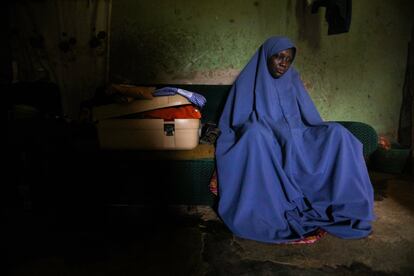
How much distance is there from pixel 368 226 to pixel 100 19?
2936mm

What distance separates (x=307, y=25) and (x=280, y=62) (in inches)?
48.7

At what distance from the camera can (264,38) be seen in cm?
302

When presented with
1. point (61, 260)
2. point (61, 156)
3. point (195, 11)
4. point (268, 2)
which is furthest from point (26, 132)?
point (268, 2)

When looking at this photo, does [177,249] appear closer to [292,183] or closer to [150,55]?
[292,183]

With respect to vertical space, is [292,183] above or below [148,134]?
below

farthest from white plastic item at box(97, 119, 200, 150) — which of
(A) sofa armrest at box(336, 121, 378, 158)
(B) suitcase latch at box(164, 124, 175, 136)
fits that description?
(A) sofa armrest at box(336, 121, 378, 158)

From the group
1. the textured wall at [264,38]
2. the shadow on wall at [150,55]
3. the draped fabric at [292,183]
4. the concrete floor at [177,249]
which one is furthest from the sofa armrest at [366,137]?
the shadow on wall at [150,55]

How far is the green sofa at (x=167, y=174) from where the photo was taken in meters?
1.98

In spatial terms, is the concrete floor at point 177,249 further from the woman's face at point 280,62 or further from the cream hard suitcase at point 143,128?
the woman's face at point 280,62

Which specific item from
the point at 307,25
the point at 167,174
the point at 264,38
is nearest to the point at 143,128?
the point at 167,174

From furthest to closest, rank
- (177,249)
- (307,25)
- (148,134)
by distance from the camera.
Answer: (307,25) < (148,134) < (177,249)

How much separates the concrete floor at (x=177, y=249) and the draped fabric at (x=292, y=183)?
11cm

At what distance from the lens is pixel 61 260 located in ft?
4.89

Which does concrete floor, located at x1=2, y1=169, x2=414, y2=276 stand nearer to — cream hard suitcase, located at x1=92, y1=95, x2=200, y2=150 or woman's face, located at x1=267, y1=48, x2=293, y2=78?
cream hard suitcase, located at x1=92, y1=95, x2=200, y2=150
